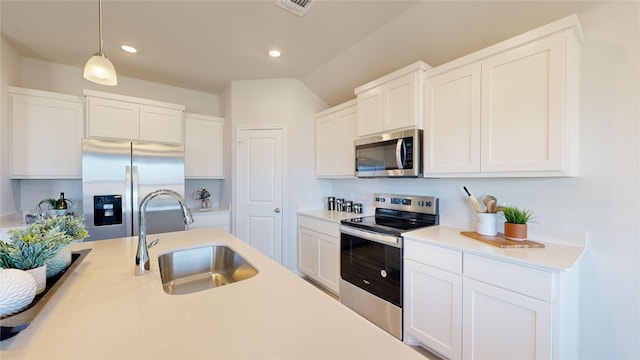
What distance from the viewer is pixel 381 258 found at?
2137 millimetres

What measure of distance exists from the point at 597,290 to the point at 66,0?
421 centimetres

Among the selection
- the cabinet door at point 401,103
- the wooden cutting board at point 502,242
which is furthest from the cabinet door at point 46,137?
the wooden cutting board at point 502,242

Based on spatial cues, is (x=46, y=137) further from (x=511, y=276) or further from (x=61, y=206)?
(x=511, y=276)

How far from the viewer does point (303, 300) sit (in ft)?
3.01

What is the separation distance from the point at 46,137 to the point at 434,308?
3990 mm

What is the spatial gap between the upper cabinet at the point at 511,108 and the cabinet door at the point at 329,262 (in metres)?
1.31

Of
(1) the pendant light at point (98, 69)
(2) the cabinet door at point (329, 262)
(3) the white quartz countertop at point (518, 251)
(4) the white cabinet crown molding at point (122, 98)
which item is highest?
(4) the white cabinet crown molding at point (122, 98)

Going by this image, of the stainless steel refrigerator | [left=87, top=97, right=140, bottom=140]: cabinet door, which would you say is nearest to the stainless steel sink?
the stainless steel refrigerator

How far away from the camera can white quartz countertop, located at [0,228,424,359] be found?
25.6 inches

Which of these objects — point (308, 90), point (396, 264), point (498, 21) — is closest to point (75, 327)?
point (396, 264)

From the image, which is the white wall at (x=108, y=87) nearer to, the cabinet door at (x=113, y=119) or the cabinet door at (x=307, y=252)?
the cabinet door at (x=113, y=119)

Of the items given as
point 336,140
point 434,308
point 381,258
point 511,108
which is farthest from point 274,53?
point 434,308

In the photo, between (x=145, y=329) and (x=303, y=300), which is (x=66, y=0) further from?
(x=303, y=300)

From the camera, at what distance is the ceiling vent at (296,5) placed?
1950 mm
